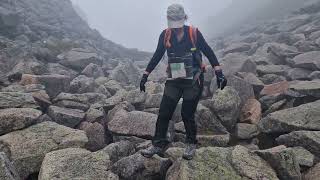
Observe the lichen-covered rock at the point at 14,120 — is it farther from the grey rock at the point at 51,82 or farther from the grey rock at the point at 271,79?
the grey rock at the point at 271,79

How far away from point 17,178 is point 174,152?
14.2 feet

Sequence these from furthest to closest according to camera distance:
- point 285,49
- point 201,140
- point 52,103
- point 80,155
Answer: point 285,49 → point 52,103 → point 201,140 → point 80,155

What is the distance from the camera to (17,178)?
935 cm

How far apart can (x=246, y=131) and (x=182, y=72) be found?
483 cm

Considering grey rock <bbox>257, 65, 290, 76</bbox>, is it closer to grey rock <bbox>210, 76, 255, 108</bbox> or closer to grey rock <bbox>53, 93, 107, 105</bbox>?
grey rock <bbox>210, 76, 255, 108</bbox>

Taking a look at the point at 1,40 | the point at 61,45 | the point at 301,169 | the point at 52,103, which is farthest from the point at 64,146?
the point at 61,45

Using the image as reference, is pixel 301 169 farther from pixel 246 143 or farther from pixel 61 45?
pixel 61 45

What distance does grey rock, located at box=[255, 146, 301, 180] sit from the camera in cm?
977

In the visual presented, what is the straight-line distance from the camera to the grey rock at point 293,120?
1272cm

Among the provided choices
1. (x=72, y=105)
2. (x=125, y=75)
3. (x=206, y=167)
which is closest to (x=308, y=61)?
(x=125, y=75)

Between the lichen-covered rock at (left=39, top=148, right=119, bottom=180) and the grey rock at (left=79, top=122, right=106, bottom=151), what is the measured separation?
112 inches

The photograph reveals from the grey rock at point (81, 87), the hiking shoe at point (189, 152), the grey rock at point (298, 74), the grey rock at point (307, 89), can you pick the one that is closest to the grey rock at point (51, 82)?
the grey rock at point (81, 87)

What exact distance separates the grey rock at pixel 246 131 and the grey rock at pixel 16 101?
7.74 m

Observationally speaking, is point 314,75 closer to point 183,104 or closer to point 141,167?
point 183,104
